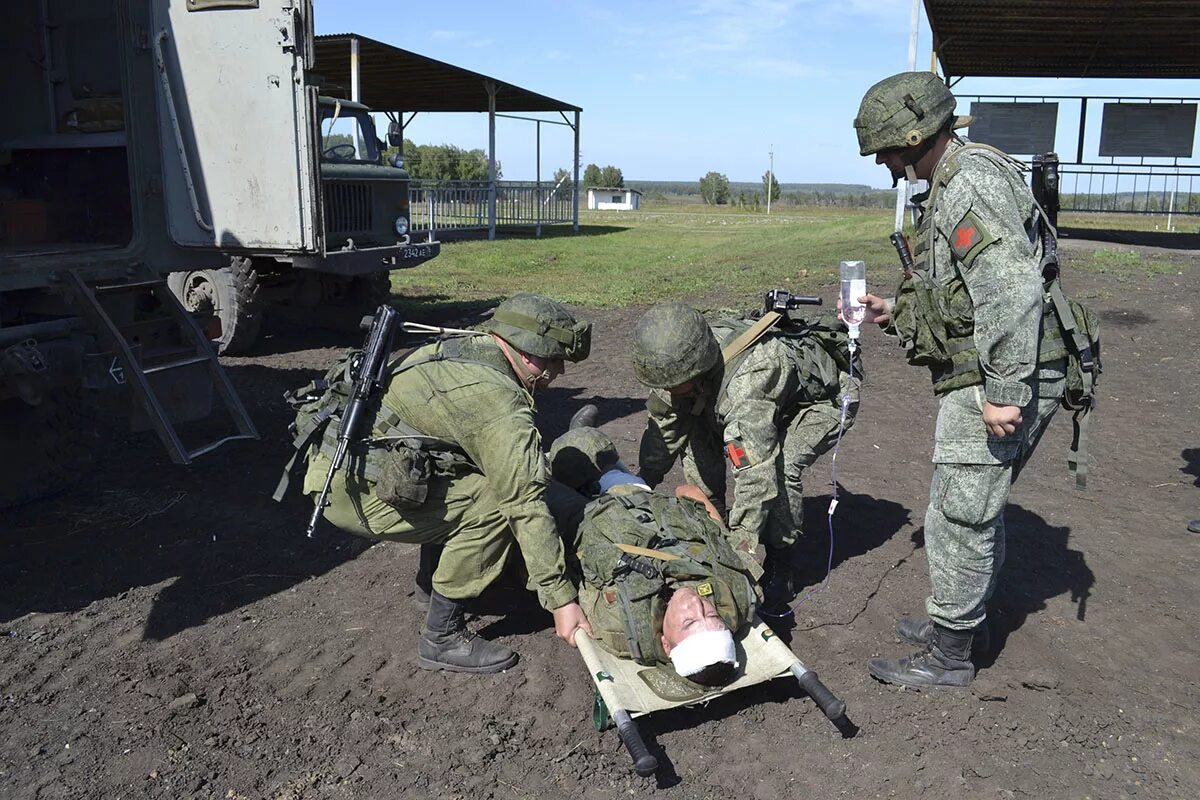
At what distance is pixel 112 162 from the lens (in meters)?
6.56

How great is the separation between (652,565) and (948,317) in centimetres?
132

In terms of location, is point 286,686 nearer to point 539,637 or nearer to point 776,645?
point 539,637

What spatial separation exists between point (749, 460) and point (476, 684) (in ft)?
4.44

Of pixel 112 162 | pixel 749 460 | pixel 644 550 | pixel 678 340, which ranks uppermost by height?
pixel 112 162

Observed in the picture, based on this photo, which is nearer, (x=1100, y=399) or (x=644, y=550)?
(x=644, y=550)

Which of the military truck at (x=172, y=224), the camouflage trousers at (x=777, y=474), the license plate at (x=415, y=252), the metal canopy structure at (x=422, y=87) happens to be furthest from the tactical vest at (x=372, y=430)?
the metal canopy structure at (x=422, y=87)

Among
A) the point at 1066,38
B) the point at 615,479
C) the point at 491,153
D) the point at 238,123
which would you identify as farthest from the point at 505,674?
the point at 491,153

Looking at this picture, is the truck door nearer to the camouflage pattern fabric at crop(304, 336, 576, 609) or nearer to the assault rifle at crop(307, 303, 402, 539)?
the assault rifle at crop(307, 303, 402, 539)

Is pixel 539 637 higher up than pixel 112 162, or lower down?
lower down

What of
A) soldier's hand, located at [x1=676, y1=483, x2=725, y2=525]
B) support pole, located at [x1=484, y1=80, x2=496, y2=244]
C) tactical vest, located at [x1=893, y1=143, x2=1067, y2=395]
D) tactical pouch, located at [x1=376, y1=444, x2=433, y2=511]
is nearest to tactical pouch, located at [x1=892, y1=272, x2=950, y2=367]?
tactical vest, located at [x1=893, y1=143, x2=1067, y2=395]

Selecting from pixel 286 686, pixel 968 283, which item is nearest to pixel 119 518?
pixel 286 686

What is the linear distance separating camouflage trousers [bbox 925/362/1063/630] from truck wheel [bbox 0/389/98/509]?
171 inches

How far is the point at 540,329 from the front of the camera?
3.56 m

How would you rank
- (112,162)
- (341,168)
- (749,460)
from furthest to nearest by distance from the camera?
(341,168), (112,162), (749,460)
